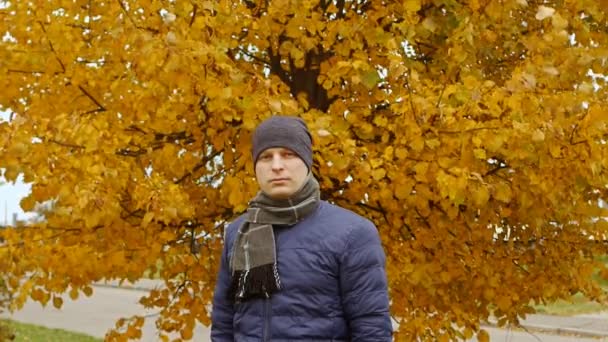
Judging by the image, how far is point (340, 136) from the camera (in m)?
3.20

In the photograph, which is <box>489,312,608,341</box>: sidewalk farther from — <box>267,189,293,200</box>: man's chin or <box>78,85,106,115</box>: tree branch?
<box>267,189,293,200</box>: man's chin

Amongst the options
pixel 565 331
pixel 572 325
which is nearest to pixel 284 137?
pixel 565 331

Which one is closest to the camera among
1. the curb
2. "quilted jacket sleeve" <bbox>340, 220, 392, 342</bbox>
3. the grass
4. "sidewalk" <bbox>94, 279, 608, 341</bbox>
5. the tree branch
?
"quilted jacket sleeve" <bbox>340, 220, 392, 342</bbox>

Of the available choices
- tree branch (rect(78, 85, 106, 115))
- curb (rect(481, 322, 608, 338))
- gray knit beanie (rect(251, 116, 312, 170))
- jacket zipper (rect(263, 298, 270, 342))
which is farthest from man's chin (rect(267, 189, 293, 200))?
curb (rect(481, 322, 608, 338))

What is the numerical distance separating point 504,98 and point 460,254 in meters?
0.94

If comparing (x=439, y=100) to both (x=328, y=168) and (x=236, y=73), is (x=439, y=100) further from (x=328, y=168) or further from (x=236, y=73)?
(x=236, y=73)

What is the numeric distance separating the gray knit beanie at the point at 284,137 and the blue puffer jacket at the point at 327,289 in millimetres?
221

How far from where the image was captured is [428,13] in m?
3.86

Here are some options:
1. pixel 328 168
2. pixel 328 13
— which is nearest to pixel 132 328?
pixel 328 168

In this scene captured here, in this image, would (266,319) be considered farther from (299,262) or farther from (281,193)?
(281,193)

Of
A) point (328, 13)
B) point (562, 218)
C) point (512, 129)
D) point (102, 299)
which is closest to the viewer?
point (512, 129)

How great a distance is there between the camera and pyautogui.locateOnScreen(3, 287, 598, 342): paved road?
12086 millimetres

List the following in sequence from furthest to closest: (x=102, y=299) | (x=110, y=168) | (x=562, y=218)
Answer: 1. (x=102, y=299)
2. (x=562, y=218)
3. (x=110, y=168)

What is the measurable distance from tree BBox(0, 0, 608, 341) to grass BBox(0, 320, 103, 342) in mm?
7530
